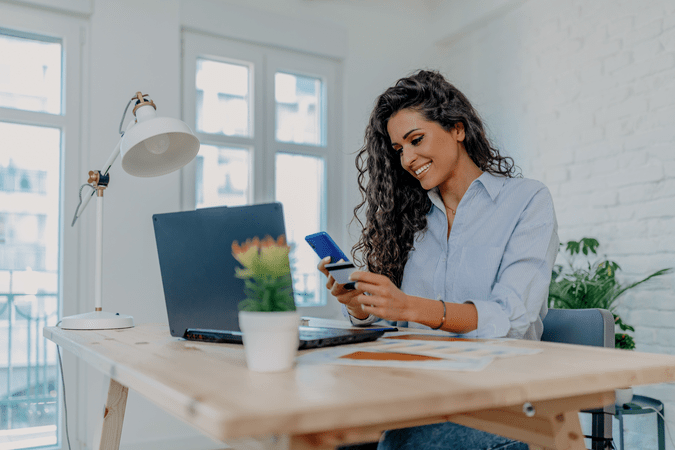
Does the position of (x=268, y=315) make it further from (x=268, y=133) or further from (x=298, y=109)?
(x=298, y=109)

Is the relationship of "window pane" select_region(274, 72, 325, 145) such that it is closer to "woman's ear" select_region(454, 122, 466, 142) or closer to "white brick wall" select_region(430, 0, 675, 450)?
"white brick wall" select_region(430, 0, 675, 450)

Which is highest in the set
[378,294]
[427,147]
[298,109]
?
[298,109]

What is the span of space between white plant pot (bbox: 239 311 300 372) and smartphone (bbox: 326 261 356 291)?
1.09 feet

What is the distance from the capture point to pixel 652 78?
2.43 meters

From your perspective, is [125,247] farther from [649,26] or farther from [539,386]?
[649,26]

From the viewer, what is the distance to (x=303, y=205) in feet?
10.8

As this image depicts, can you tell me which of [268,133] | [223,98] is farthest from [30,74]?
[268,133]

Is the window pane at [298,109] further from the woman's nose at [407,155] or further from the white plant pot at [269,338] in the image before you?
the white plant pot at [269,338]

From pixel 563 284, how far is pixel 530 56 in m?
1.45

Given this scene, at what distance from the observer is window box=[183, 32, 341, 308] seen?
300cm

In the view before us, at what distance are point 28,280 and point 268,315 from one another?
2312 mm

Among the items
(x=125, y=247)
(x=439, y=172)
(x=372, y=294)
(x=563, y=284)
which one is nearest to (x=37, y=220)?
(x=125, y=247)

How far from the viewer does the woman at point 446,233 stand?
1090 mm

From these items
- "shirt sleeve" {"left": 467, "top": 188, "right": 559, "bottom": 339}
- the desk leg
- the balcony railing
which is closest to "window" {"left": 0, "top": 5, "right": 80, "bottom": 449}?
the balcony railing
